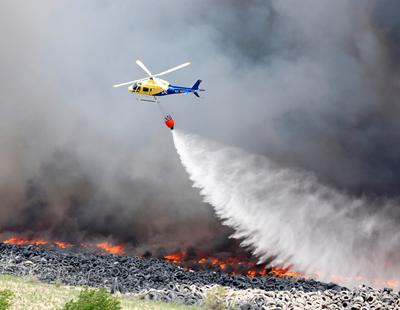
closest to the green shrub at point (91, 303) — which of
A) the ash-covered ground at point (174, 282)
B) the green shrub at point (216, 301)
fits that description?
the green shrub at point (216, 301)

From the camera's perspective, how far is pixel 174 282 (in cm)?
10400

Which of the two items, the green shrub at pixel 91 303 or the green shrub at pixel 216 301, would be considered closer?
the green shrub at pixel 91 303

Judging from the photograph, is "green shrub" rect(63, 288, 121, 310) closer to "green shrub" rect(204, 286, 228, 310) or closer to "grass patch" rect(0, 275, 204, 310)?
"grass patch" rect(0, 275, 204, 310)

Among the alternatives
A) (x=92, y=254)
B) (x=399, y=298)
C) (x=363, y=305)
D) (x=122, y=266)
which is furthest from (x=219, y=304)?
(x=92, y=254)

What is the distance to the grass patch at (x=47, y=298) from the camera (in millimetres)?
66912

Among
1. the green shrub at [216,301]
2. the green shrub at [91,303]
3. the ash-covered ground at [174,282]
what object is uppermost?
the ash-covered ground at [174,282]

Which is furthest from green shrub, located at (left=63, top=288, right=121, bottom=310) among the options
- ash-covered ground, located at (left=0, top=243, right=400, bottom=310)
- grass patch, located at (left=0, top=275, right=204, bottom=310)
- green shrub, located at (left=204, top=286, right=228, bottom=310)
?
ash-covered ground, located at (left=0, top=243, right=400, bottom=310)

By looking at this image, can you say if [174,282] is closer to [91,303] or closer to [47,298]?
[47,298]

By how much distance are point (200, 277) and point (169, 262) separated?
21.3 metres

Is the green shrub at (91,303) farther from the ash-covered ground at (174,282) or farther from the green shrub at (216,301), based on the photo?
the ash-covered ground at (174,282)

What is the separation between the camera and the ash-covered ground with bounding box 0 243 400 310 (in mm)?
82375

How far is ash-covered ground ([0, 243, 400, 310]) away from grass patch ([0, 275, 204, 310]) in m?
5.65

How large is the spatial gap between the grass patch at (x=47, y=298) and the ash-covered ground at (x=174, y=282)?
565 centimetres

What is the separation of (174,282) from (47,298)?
115 feet
